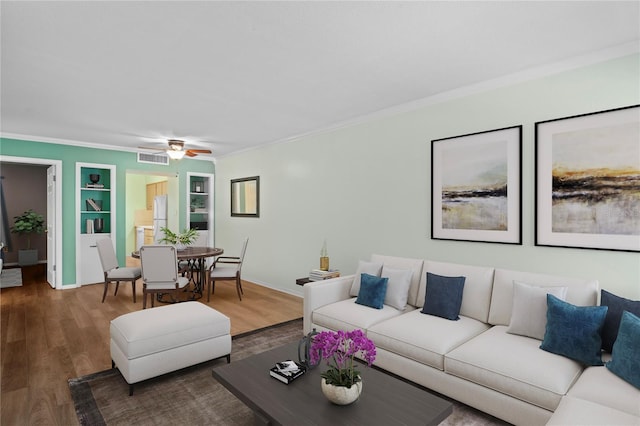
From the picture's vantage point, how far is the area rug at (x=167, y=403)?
89.1 inches

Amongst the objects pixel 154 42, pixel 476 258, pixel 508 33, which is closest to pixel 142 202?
pixel 154 42

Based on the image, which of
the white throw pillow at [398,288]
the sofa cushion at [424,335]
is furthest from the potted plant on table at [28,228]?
the sofa cushion at [424,335]

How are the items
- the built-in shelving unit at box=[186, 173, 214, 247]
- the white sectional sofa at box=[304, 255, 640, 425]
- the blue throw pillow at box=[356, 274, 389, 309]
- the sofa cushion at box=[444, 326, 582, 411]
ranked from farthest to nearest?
the built-in shelving unit at box=[186, 173, 214, 247], the blue throw pillow at box=[356, 274, 389, 309], the sofa cushion at box=[444, 326, 582, 411], the white sectional sofa at box=[304, 255, 640, 425]

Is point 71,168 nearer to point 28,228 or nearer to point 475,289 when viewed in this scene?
point 28,228

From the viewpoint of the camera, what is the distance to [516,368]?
2111mm

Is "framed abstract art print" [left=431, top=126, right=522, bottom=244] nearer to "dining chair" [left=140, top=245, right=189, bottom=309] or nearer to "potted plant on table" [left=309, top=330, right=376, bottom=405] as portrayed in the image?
"potted plant on table" [left=309, top=330, right=376, bottom=405]

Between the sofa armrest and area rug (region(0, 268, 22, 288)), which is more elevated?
the sofa armrest

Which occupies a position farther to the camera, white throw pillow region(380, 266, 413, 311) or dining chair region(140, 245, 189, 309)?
dining chair region(140, 245, 189, 309)

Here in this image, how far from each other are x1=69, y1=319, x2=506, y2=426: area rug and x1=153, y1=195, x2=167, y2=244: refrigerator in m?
5.23

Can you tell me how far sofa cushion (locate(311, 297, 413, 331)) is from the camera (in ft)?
9.96

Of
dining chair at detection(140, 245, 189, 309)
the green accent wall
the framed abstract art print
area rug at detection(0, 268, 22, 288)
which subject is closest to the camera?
the framed abstract art print

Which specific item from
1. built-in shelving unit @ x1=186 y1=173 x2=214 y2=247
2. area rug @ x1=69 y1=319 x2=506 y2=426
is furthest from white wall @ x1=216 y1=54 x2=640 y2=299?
area rug @ x1=69 y1=319 x2=506 y2=426

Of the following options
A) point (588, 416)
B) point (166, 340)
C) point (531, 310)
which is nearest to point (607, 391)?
point (588, 416)

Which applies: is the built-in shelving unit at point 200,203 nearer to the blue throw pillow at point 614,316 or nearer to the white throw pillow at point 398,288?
the white throw pillow at point 398,288
